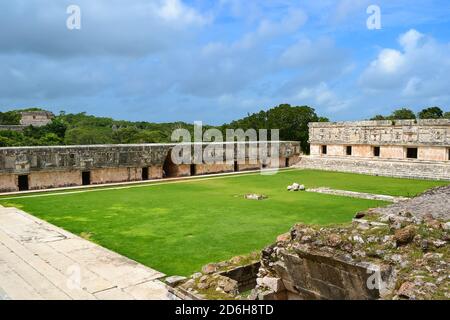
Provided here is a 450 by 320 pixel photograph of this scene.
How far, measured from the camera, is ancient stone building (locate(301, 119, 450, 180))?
19.9m

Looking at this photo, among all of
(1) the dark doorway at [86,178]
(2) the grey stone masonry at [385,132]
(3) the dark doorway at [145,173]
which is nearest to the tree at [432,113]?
(2) the grey stone masonry at [385,132]

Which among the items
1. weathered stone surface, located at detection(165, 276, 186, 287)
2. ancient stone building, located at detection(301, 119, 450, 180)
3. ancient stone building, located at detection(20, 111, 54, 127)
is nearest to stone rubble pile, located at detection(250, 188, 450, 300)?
weathered stone surface, located at detection(165, 276, 186, 287)

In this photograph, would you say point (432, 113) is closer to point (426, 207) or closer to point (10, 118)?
point (426, 207)

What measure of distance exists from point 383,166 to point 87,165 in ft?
49.5

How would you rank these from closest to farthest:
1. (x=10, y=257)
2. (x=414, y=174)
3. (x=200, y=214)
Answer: (x=10, y=257)
(x=200, y=214)
(x=414, y=174)

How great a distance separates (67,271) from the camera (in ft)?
21.7

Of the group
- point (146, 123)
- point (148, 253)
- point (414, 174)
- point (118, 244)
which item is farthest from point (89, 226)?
point (146, 123)

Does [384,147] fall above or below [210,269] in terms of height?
above

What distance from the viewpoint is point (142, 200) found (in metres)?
13.2

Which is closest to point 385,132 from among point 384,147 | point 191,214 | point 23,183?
point 384,147

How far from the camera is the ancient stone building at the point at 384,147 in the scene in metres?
19.9

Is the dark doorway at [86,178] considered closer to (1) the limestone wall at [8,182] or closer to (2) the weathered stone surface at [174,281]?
(1) the limestone wall at [8,182]

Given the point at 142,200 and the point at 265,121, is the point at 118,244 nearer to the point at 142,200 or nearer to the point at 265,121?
the point at 142,200
